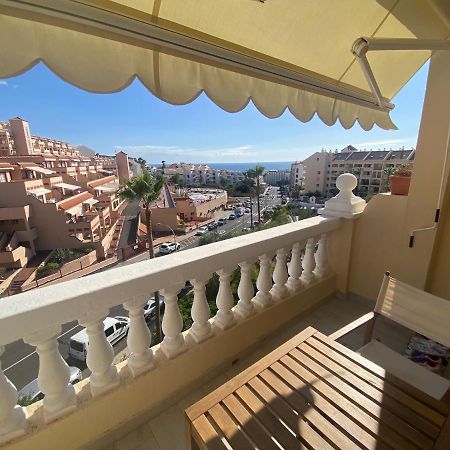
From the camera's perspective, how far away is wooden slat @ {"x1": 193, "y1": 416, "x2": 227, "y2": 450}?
0.97m

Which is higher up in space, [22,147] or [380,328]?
[22,147]

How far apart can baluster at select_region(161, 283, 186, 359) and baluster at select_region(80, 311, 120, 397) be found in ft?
1.18

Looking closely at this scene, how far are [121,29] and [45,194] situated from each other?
1372cm

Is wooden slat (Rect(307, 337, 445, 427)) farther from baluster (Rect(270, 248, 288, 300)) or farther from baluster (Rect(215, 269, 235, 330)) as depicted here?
baluster (Rect(270, 248, 288, 300))

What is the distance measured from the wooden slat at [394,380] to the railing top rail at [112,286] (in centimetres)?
78

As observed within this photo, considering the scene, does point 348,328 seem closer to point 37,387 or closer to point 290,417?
point 290,417

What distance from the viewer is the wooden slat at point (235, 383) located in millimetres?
1086

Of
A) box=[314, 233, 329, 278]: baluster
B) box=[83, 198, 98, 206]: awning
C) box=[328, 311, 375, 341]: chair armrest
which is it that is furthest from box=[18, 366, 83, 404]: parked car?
box=[83, 198, 98, 206]: awning

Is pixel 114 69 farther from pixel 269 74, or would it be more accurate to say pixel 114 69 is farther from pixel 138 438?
pixel 138 438

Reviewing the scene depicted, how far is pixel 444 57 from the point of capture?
209cm

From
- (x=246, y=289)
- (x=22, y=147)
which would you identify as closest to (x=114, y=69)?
(x=246, y=289)

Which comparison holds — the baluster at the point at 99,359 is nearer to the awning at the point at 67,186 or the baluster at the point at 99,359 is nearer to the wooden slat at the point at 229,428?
the wooden slat at the point at 229,428

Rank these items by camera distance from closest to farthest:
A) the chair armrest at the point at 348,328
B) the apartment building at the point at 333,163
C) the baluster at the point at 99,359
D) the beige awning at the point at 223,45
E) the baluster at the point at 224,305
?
the beige awning at the point at 223,45, the baluster at the point at 99,359, the chair armrest at the point at 348,328, the baluster at the point at 224,305, the apartment building at the point at 333,163

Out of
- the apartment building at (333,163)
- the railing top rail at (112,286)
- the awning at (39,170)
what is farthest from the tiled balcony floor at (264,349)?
the awning at (39,170)
